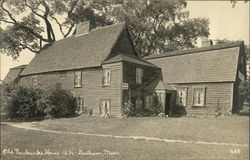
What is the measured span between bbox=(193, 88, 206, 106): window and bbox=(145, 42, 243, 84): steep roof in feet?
2.98

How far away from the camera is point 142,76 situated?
25.3 meters

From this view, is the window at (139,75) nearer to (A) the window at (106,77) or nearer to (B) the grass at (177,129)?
(A) the window at (106,77)

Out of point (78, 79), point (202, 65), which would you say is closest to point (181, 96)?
point (202, 65)

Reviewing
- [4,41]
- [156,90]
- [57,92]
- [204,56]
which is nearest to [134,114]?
[156,90]

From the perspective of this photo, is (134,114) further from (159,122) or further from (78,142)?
(78,142)

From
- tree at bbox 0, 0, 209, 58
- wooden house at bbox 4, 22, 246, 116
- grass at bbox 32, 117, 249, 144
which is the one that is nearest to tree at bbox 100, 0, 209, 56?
tree at bbox 0, 0, 209, 58

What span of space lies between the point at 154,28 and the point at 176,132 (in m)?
33.7

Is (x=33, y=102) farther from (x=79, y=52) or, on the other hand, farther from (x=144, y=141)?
(x=144, y=141)

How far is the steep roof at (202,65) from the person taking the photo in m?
23.3

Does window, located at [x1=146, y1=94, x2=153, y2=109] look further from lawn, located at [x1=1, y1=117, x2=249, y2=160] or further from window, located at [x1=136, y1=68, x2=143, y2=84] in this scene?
lawn, located at [x1=1, y1=117, x2=249, y2=160]

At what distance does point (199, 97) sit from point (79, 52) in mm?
14326

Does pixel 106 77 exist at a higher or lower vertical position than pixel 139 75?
lower

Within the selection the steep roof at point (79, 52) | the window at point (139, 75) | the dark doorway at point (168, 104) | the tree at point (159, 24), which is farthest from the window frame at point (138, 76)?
the tree at point (159, 24)

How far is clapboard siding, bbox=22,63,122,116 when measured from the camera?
22.5 meters
